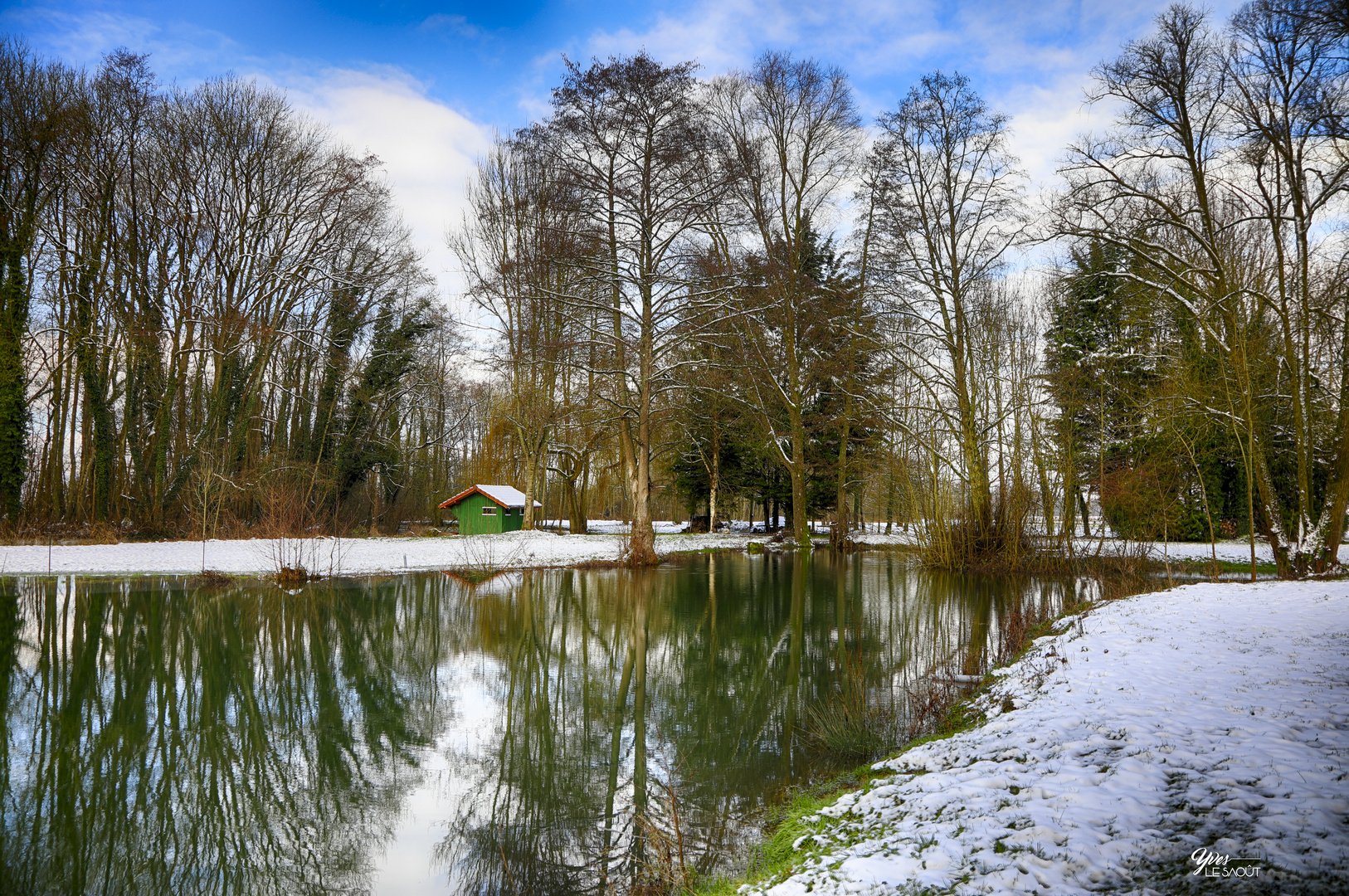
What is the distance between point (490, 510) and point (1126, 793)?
3002cm

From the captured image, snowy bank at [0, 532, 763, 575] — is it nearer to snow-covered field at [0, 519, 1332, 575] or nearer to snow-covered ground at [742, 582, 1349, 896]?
snow-covered field at [0, 519, 1332, 575]

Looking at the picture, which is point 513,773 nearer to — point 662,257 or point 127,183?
point 662,257

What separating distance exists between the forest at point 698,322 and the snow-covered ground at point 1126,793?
348 inches

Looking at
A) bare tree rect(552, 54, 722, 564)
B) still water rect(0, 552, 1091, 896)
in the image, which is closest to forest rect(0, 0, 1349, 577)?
bare tree rect(552, 54, 722, 564)

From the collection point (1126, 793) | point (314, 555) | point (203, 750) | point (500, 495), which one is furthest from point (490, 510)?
point (1126, 793)

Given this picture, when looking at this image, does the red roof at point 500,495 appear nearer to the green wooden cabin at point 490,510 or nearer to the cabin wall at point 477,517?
the green wooden cabin at point 490,510

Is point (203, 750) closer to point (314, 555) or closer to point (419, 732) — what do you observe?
point (419, 732)

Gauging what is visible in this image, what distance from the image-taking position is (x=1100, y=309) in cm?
2745

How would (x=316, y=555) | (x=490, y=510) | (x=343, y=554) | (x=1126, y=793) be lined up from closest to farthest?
(x=1126, y=793), (x=316, y=555), (x=343, y=554), (x=490, y=510)

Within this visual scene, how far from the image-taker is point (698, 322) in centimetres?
1981

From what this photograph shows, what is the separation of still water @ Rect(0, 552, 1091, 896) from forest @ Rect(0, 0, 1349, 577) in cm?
673

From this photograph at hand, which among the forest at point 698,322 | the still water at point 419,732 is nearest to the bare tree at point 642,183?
the forest at point 698,322

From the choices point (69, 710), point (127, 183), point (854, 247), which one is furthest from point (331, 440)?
point (69, 710)

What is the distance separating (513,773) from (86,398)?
1001 inches
